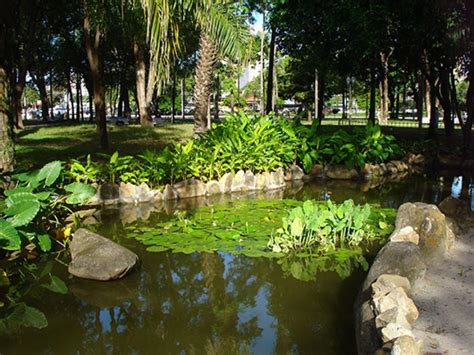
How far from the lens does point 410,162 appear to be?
53.1ft

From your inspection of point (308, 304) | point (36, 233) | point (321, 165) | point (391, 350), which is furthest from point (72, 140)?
point (391, 350)

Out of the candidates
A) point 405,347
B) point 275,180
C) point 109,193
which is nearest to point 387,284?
point 405,347

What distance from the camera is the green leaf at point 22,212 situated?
5.89m

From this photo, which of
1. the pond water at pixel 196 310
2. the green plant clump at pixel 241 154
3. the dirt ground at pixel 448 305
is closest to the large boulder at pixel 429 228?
the dirt ground at pixel 448 305

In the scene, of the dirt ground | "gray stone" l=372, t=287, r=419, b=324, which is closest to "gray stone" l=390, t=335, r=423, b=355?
the dirt ground

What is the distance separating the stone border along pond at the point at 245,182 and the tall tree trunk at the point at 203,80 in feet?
11.2

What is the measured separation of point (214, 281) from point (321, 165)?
8.61m

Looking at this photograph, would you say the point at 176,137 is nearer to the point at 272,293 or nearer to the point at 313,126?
the point at 313,126

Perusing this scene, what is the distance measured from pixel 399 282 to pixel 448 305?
491mm

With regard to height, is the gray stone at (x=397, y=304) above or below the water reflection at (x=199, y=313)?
above

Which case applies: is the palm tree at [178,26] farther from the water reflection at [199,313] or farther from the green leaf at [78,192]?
Answer: the water reflection at [199,313]

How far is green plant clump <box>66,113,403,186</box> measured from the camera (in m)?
10.4

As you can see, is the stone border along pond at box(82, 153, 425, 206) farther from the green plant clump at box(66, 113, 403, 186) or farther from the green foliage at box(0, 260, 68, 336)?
the green foliage at box(0, 260, 68, 336)

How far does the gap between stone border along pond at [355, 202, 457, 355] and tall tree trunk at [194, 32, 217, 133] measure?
30.4 feet
